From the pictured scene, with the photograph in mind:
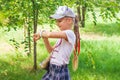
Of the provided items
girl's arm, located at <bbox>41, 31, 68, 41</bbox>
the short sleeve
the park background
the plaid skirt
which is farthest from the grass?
girl's arm, located at <bbox>41, 31, 68, 41</bbox>

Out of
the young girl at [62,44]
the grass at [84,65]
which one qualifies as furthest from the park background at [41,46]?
the young girl at [62,44]

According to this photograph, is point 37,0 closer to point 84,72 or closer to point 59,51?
point 84,72

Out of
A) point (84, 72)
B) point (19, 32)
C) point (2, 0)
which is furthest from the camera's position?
point (19, 32)

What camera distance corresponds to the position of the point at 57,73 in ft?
14.8

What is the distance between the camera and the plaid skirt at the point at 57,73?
14.7 feet

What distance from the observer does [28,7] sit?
299 inches

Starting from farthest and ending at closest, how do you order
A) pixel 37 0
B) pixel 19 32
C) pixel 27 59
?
pixel 19 32
pixel 27 59
pixel 37 0

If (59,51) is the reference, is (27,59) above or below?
below

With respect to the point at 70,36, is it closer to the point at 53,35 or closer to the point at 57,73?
the point at 53,35

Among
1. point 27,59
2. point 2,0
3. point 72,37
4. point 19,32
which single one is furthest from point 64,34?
point 19,32

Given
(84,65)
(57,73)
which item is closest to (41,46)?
(84,65)

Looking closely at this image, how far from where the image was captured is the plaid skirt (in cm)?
448

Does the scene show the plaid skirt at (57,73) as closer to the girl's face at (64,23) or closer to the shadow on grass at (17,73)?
the girl's face at (64,23)

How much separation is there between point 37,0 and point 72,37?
3233mm
